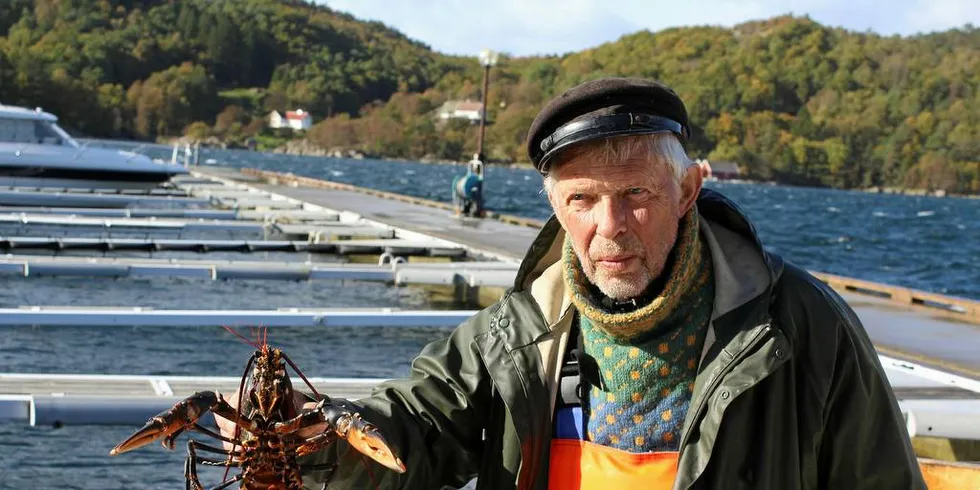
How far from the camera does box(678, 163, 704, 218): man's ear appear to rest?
8.87 feet

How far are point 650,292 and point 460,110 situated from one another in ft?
561

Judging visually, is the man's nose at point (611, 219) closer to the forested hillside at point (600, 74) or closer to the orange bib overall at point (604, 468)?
the orange bib overall at point (604, 468)

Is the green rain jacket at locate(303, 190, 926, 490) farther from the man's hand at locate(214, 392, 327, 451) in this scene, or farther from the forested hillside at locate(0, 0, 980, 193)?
the forested hillside at locate(0, 0, 980, 193)

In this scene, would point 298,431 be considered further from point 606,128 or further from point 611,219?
point 606,128

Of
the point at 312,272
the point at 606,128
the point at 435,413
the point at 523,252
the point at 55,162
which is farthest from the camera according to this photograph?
the point at 55,162

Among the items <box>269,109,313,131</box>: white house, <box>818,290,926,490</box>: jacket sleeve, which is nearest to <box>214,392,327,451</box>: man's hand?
<box>818,290,926,490</box>: jacket sleeve

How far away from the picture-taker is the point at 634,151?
8.55 feet

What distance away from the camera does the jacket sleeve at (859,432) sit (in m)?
2.49

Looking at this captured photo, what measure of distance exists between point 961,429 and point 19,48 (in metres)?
144

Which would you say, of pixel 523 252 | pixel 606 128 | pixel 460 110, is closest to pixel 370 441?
pixel 606 128

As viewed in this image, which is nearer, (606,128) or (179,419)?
(179,419)

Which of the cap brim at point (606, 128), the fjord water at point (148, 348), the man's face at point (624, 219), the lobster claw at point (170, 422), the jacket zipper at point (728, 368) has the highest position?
the cap brim at point (606, 128)

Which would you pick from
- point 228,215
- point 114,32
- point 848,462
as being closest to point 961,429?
point 848,462

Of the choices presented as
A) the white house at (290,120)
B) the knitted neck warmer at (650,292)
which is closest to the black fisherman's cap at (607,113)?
the knitted neck warmer at (650,292)
